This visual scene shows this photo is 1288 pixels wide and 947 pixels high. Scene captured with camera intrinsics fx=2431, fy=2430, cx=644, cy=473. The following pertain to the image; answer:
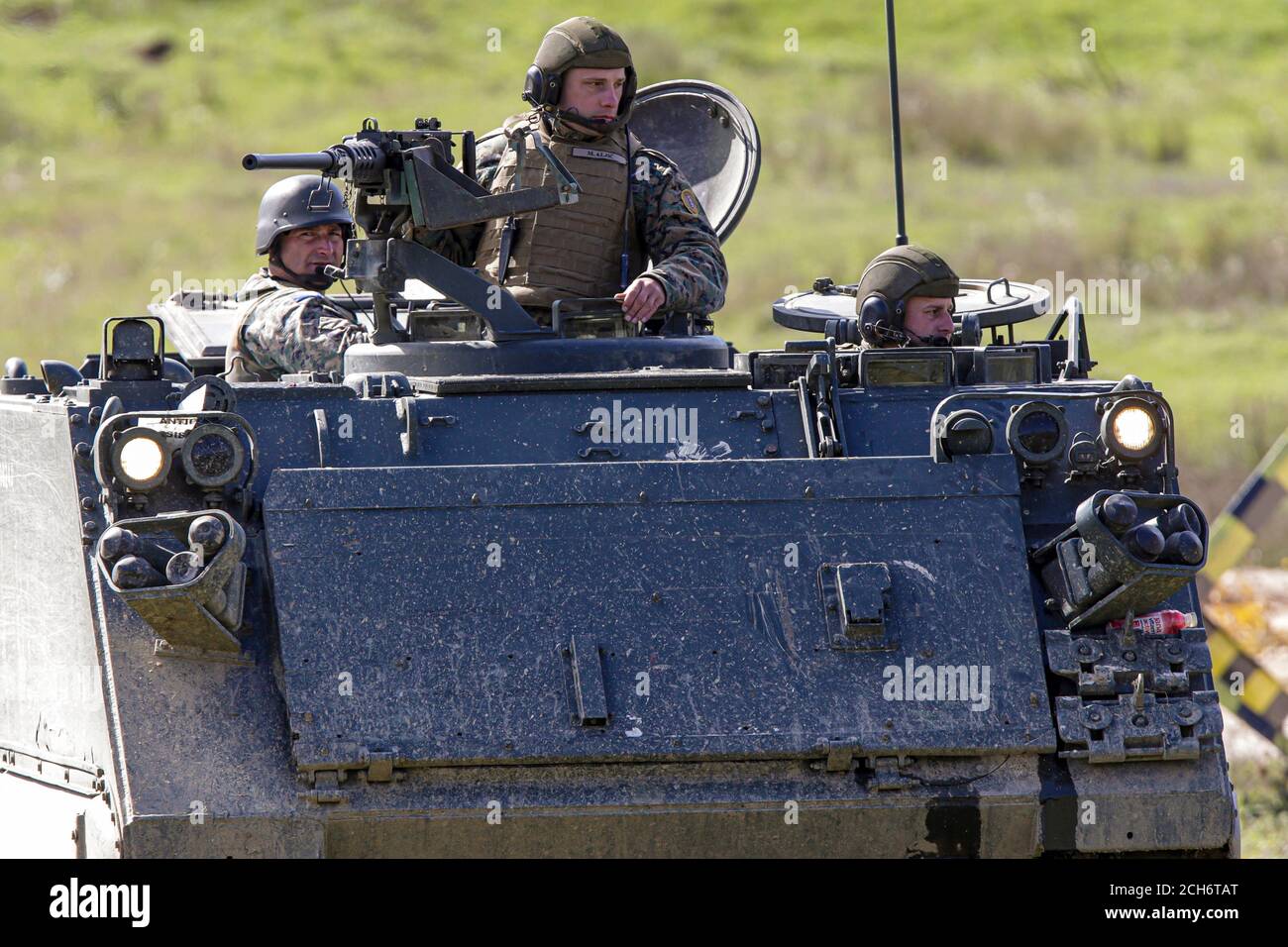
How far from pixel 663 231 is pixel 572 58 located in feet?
2.77

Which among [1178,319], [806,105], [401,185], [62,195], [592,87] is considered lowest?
[401,185]

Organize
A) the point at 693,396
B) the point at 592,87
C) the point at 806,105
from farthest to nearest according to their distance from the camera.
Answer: the point at 806,105 < the point at 592,87 < the point at 693,396

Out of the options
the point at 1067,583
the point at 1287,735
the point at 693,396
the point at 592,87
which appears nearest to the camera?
the point at 1067,583

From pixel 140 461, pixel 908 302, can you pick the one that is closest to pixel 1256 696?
pixel 908 302

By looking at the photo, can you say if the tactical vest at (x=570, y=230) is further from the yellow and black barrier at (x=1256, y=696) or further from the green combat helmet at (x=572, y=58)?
the yellow and black barrier at (x=1256, y=696)

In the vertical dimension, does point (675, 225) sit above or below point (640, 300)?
above

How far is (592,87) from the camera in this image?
10.2m

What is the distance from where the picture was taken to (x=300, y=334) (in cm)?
1020

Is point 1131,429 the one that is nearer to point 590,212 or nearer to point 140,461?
point 590,212

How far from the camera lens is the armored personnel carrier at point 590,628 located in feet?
25.7
